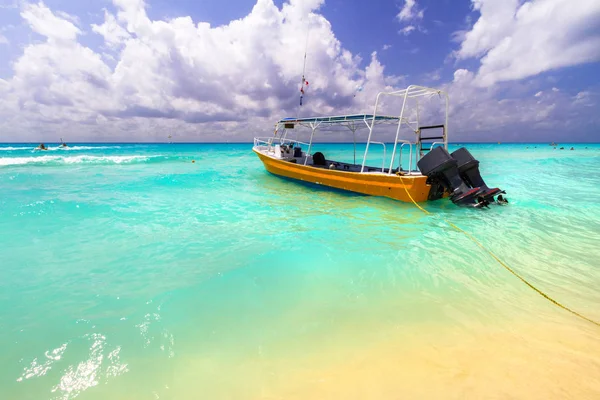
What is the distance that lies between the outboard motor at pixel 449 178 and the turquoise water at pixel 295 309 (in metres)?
1.31

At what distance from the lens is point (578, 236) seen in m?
7.01

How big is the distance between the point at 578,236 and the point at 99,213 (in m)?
14.2

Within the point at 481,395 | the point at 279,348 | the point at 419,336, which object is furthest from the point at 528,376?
the point at 279,348

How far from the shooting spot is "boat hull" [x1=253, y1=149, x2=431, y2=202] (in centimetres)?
1006

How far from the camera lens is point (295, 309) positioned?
4.07 m

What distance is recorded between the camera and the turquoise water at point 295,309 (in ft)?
9.21

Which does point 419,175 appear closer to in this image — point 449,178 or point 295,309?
point 449,178

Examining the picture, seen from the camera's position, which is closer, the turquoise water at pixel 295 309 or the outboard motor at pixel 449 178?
the turquoise water at pixel 295 309

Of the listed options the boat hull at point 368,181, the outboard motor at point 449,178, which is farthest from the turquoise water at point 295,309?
the boat hull at point 368,181

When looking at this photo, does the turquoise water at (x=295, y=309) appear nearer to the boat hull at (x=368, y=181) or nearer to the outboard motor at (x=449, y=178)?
the outboard motor at (x=449, y=178)

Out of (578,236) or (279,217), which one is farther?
(279,217)

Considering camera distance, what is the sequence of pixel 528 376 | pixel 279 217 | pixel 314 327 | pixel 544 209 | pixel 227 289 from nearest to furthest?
1. pixel 528 376
2. pixel 314 327
3. pixel 227 289
4. pixel 279 217
5. pixel 544 209

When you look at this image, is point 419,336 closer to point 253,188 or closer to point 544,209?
point 544,209

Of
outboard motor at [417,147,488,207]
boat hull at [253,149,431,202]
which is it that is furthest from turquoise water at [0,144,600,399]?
boat hull at [253,149,431,202]
